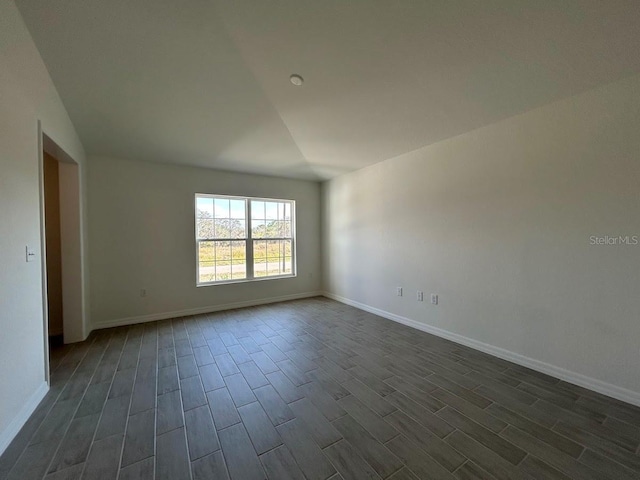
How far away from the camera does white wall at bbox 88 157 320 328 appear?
144 inches

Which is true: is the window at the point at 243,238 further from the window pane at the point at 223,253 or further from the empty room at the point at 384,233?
the empty room at the point at 384,233

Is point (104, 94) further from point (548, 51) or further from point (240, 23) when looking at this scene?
point (548, 51)

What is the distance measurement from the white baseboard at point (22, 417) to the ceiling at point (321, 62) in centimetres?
269

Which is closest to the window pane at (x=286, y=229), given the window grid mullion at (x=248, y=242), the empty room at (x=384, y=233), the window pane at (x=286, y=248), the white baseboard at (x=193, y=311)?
the window pane at (x=286, y=248)

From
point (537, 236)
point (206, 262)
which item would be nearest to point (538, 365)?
point (537, 236)

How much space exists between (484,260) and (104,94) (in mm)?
4330

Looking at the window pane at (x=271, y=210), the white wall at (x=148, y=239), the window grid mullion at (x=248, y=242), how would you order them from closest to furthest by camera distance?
1. the white wall at (x=148, y=239)
2. the window grid mullion at (x=248, y=242)
3. the window pane at (x=271, y=210)

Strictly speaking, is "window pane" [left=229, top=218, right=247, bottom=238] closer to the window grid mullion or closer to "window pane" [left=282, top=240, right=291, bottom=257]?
the window grid mullion

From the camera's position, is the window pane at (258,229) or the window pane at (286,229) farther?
the window pane at (286,229)

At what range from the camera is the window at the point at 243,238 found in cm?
446

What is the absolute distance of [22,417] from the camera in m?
1.74

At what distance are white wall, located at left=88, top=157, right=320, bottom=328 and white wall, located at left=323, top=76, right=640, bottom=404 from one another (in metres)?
3.06

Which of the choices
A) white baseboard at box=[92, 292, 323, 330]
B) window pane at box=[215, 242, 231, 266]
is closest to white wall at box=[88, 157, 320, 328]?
white baseboard at box=[92, 292, 323, 330]

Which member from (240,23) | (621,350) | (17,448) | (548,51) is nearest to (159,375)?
(17,448)
